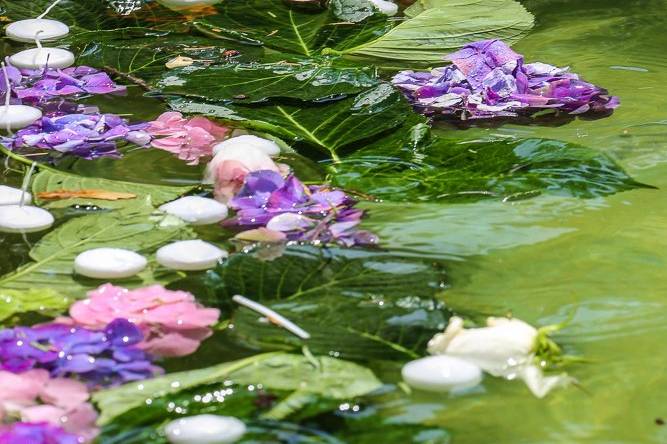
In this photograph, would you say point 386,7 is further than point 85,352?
Yes

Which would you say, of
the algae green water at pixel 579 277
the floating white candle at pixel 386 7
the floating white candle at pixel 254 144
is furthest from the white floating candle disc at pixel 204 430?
the floating white candle at pixel 386 7

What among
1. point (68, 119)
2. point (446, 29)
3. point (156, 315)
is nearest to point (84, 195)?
point (68, 119)

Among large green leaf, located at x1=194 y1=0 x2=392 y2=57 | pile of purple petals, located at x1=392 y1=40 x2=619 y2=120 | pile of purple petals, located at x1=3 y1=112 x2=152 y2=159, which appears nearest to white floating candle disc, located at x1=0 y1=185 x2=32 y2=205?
pile of purple petals, located at x1=3 y1=112 x2=152 y2=159

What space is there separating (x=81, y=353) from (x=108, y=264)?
22 centimetres

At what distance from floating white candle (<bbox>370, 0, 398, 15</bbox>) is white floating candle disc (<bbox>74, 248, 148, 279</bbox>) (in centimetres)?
128

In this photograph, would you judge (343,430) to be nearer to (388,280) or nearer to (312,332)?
(312,332)

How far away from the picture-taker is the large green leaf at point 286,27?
2389 mm

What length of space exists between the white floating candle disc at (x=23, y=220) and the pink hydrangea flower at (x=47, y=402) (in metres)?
0.41

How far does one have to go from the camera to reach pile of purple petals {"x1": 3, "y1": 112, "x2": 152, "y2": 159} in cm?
184

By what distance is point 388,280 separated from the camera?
1.39 meters

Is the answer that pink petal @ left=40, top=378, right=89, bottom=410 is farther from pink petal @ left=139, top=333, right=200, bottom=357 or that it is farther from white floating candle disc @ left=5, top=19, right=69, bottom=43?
white floating candle disc @ left=5, top=19, right=69, bottom=43

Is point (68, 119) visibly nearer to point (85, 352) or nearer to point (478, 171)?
point (478, 171)

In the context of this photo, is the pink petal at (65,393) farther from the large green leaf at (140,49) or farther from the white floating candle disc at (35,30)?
the white floating candle disc at (35,30)

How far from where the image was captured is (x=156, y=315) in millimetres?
1305
